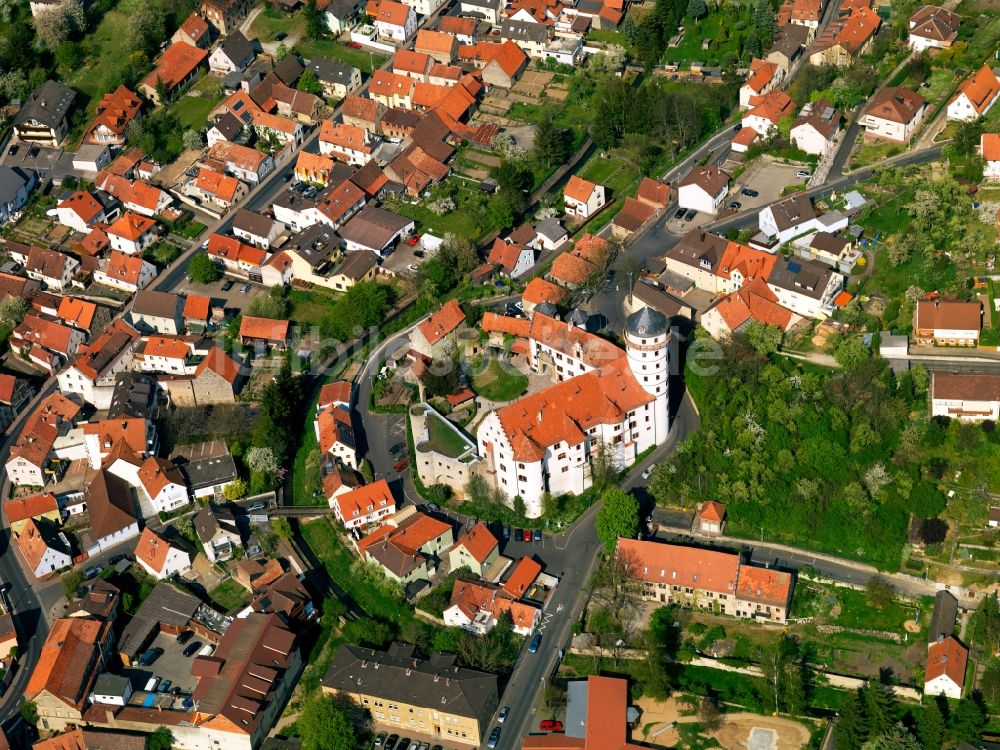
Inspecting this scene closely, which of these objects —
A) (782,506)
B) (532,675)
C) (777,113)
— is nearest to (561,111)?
(777,113)

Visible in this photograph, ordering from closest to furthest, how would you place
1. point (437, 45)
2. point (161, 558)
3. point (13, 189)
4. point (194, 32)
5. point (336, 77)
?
point (161, 558)
point (13, 189)
point (336, 77)
point (437, 45)
point (194, 32)

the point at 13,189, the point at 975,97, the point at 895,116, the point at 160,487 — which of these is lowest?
the point at 160,487

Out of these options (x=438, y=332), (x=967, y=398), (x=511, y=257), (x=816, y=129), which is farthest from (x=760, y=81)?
(x=967, y=398)

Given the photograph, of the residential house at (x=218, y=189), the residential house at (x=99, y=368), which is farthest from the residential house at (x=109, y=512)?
the residential house at (x=218, y=189)

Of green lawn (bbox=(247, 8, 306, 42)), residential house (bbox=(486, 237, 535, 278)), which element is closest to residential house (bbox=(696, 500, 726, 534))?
residential house (bbox=(486, 237, 535, 278))

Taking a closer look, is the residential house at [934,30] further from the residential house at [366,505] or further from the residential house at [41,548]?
the residential house at [41,548]

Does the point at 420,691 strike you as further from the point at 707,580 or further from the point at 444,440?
the point at 444,440
